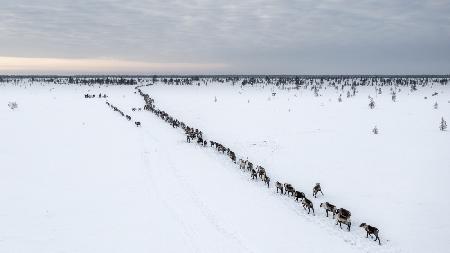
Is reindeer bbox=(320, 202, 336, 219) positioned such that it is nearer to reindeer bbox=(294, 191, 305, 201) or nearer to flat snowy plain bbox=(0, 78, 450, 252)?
flat snowy plain bbox=(0, 78, 450, 252)

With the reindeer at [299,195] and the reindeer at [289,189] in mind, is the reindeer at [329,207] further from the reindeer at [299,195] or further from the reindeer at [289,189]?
the reindeer at [289,189]

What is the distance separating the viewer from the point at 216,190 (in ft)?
58.0

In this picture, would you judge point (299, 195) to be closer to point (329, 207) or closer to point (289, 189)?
point (289, 189)

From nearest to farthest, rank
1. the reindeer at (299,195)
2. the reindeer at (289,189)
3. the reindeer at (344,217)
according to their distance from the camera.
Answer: the reindeer at (344,217), the reindeer at (299,195), the reindeer at (289,189)

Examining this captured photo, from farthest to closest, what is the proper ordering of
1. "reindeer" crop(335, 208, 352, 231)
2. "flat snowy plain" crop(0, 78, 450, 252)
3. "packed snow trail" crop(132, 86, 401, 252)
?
"reindeer" crop(335, 208, 352, 231) < "flat snowy plain" crop(0, 78, 450, 252) < "packed snow trail" crop(132, 86, 401, 252)

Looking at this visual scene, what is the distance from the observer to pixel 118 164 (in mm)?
22656

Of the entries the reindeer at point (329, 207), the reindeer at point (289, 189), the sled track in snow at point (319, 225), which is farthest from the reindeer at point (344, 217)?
the reindeer at point (289, 189)

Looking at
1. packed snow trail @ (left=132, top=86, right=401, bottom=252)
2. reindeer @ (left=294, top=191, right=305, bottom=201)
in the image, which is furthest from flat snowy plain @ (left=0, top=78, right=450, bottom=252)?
reindeer @ (left=294, top=191, right=305, bottom=201)

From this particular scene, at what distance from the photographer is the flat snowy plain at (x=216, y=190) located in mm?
12859

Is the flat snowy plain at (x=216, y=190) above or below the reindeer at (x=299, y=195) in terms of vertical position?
below

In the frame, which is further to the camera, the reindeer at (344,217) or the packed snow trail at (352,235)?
the reindeer at (344,217)

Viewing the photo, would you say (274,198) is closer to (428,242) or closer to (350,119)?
(428,242)

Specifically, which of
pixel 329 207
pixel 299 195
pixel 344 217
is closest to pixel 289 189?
pixel 299 195

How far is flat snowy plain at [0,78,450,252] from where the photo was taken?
12.9 meters
